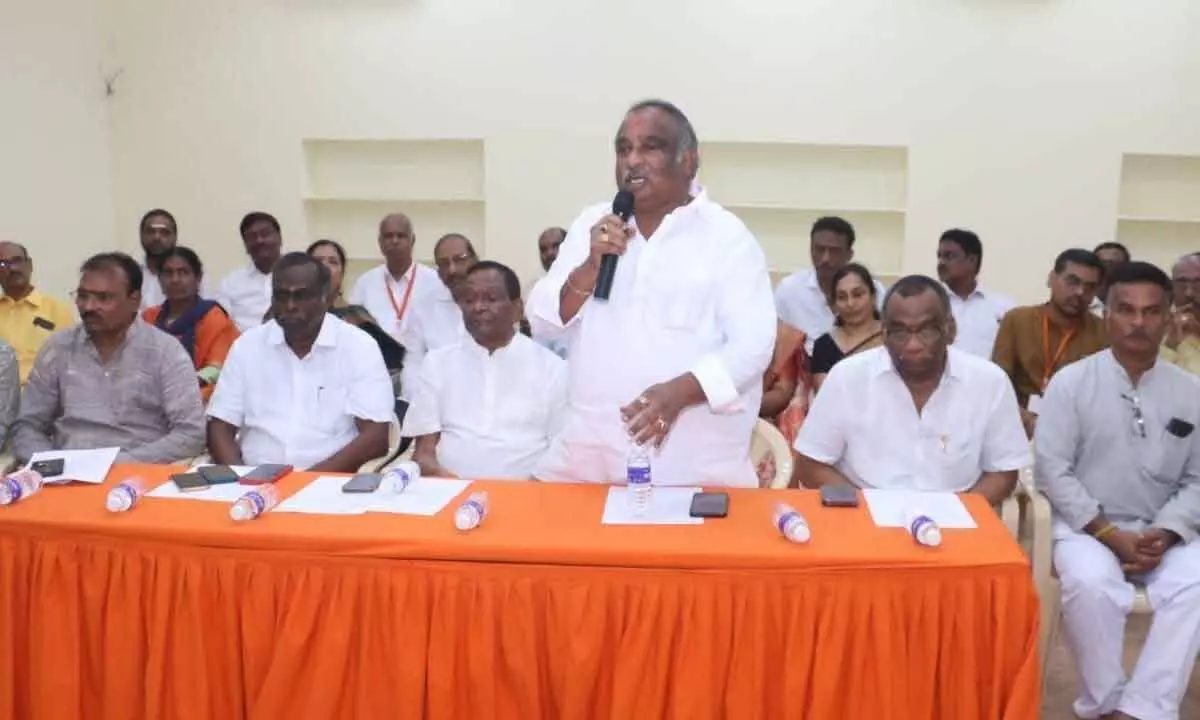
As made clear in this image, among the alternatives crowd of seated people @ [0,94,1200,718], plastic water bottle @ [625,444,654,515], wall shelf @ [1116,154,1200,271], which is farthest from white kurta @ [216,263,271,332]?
wall shelf @ [1116,154,1200,271]

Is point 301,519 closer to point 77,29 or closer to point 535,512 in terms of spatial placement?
point 535,512

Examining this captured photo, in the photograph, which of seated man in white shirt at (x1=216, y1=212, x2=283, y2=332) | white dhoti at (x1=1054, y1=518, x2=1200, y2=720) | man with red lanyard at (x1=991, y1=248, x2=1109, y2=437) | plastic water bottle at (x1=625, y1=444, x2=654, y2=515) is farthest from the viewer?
seated man in white shirt at (x1=216, y1=212, x2=283, y2=332)

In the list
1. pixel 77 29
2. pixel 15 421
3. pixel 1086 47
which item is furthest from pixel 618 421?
pixel 77 29

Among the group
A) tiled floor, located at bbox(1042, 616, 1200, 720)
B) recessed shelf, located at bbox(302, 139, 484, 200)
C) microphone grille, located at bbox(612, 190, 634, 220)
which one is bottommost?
tiled floor, located at bbox(1042, 616, 1200, 720)

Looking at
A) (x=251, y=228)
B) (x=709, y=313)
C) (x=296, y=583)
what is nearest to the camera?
(x=296, y=583)

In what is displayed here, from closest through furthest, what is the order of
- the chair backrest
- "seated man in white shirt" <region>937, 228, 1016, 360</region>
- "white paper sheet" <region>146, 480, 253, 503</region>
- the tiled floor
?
"white paper sheet" <region>146, 480, 253, 503</region> < the tiled floor < the chair backrest < "seated man in white shirt" <region>937, 228, 1016, 360</region>

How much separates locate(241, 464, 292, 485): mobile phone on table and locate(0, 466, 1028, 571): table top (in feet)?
0.35

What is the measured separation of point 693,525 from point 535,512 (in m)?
0.37

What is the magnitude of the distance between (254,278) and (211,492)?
147 inches

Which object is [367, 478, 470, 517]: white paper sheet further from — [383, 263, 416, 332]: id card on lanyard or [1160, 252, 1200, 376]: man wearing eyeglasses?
[383, 263, 416, 332]: id card on lanyard

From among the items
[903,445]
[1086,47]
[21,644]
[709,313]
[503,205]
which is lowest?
[21,644]

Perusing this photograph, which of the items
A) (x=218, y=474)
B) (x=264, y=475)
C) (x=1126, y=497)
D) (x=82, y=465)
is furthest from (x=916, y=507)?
(x=82, y=465)

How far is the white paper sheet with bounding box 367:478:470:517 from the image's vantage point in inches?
91.4

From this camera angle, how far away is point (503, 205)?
7.02 metres
